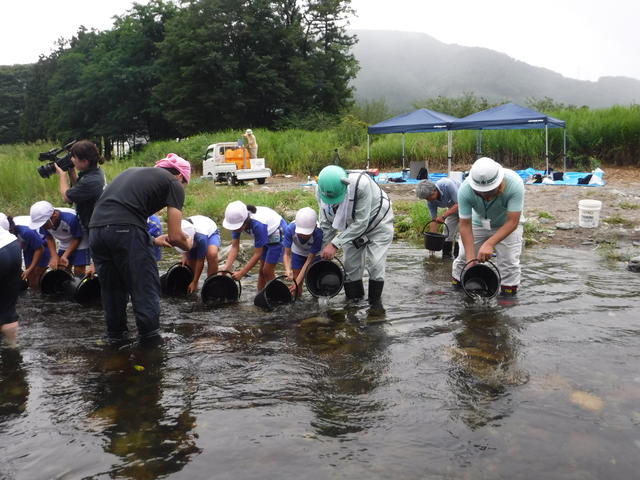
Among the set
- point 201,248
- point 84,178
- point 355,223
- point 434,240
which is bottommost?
point 434,240

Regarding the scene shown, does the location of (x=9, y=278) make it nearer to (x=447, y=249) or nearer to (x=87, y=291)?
(x=87, y=291)

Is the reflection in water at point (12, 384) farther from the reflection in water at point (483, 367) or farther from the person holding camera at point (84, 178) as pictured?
the reflection in water at point (483, 367)

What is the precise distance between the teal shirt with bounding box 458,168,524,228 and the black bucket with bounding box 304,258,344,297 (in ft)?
4.52

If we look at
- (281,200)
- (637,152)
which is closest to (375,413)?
(281,200)

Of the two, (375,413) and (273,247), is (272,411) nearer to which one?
(375,413)

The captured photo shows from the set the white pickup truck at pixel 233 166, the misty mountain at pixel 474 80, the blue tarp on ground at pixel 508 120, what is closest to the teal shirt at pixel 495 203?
the blue tarp on ground at pixel 508 120

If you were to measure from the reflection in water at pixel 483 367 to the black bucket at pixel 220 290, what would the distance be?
2433 mm

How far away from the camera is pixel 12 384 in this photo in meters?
4.15

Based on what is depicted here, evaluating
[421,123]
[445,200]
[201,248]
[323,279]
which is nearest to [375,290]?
[323,279]

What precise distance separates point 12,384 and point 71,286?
Answer: 231 cm

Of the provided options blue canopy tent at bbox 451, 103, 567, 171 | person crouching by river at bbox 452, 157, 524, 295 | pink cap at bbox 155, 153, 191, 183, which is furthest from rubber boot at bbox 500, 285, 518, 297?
blue canopy tent at bbox 451, 103, 567, 171

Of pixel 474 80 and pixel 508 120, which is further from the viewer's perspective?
pixel 474 80

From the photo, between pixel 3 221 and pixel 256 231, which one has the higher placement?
pixel 3 221

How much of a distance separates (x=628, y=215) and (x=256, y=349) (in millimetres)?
8537
